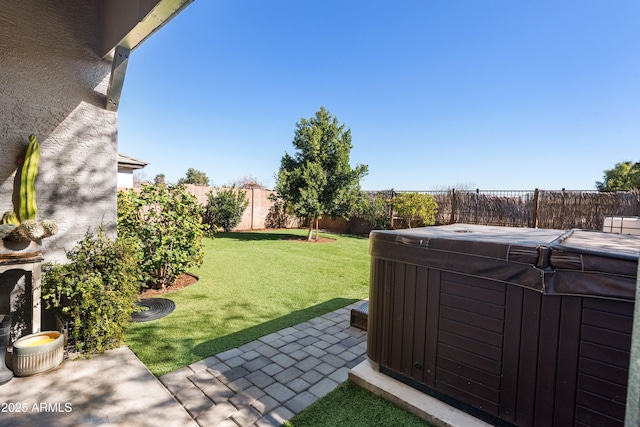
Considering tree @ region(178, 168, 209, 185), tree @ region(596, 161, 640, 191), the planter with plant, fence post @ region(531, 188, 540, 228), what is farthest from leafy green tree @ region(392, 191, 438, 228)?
tree @ region(178, 168, 209, 185)

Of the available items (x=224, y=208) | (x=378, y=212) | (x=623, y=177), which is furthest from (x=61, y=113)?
(x=623, y=177)

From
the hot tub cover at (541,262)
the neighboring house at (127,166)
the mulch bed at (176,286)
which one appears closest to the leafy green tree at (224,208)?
the neighboring house at (127,166)

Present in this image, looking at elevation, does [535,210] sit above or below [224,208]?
above

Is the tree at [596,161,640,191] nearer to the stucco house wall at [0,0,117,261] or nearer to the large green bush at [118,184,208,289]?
the large green bush at [118,184,208,289]

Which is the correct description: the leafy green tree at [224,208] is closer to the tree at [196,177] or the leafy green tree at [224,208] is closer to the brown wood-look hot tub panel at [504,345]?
the brown wood-look hot tub panel at [504,345]

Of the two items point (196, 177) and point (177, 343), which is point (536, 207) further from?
point (196, 177)

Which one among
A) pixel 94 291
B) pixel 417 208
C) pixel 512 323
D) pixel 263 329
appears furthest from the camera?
pixel 417 208

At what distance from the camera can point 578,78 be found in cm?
591

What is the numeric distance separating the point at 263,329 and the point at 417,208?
9.46 meters

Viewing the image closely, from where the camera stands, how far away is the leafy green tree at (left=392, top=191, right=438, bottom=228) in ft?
37.6

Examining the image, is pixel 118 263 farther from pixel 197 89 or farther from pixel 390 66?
pixel 197 89

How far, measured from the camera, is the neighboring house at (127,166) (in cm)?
1033

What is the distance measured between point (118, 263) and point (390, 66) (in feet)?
32.0

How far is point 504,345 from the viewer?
1.70 metres
